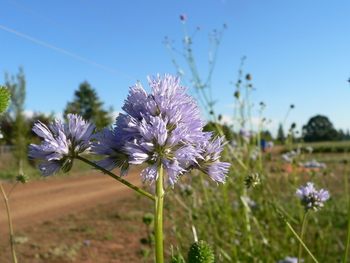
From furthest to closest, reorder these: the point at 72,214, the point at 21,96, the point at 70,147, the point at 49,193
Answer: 1. the point at 21,96
2. the point at 49,193
3. the point at 72,214
4. the point at 70,147

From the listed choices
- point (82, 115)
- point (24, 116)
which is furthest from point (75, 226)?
point (24, 116)

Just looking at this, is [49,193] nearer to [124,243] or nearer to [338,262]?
[124,243]

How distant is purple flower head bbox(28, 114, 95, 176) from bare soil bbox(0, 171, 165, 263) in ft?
6.25

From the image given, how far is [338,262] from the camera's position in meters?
4.12

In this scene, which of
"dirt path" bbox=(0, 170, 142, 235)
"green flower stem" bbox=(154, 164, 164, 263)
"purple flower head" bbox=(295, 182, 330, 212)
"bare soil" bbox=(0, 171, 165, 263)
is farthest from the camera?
"dirt path" bbox=(0, 170, 142, 235)

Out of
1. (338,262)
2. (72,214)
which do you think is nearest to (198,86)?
(338,262)

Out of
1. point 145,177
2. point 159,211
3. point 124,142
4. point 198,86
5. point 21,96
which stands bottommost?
point 159,211

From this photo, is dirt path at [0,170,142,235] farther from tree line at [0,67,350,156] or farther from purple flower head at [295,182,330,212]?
purple flower head at [295,182,330,212]

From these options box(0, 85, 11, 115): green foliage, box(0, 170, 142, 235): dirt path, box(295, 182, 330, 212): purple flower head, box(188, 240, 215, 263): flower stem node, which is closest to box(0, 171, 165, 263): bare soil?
box(0, 170, 142, 235): dirt path

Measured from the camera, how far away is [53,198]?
1004cm

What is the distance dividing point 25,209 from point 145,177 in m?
8.86

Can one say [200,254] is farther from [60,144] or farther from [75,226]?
[75,226]

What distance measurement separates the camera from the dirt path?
25.1ft

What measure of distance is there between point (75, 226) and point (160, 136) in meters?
5.97
